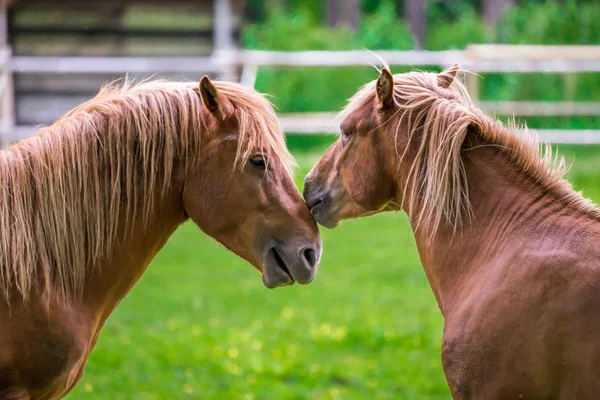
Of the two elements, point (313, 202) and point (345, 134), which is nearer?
point (345, 134)

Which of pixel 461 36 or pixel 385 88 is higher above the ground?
pixel 385 88

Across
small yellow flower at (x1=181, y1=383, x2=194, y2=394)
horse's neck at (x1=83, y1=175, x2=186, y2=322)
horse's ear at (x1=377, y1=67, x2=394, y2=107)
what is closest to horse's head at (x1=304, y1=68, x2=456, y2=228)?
horse's ear at (x1=377, y1=67, x2=394, y2=107)

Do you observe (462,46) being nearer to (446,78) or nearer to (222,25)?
(222,25)

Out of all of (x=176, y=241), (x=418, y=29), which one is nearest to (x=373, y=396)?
(x=176, y=241)

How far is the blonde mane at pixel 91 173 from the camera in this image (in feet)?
11.0

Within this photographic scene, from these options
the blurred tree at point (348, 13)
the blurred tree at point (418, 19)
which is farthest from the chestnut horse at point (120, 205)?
the blurred tree at point (348, 13)

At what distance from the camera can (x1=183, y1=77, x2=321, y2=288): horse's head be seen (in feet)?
11.8

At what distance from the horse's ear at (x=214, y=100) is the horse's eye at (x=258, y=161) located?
22 cm

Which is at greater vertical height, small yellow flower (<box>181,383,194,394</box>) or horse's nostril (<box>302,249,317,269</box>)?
horse's nostril (<box>302,249,317,269</box>)

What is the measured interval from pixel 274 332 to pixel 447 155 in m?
4.51

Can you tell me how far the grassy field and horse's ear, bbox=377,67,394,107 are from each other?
2.76m

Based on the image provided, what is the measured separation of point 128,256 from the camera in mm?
3557

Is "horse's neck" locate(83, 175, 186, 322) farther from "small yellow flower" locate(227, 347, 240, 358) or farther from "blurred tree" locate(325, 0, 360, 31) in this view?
"blurred tree" locate(325, 0, 360, 31)

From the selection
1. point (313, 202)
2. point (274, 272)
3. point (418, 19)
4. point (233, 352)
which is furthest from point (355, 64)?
point (418, 19)
